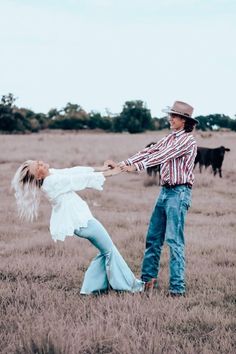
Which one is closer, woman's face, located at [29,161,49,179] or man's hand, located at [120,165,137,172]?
woman's face, located at [29,161,49,179]

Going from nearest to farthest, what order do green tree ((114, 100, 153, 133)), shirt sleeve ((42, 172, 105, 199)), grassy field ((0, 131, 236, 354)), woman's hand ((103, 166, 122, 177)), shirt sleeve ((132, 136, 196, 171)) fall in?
grassy field ((0, 131, 236, 354)) → shirt sleeve ((42, 172, 105, 199)) → shirt sleeve ((132, 136, 196, 171)) → woman's hand ((103, 166, 122, 177)) → green tree ((114, 100, 153, 133))

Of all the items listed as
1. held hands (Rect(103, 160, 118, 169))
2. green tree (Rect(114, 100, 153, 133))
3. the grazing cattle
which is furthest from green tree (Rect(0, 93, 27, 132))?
held hands (Rect(103, 160, 118, 169))

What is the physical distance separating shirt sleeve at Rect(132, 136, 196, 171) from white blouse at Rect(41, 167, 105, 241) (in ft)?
1.76

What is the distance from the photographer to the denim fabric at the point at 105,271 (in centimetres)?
618

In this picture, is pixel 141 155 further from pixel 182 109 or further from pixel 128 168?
pixel 182 109

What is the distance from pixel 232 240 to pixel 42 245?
2.72 m

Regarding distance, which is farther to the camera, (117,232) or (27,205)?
(117,232)

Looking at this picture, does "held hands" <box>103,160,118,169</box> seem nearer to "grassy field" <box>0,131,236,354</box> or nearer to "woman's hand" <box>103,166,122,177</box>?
"woman's hand" <box>103,166,122,177</box>

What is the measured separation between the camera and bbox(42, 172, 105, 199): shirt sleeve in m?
6.06

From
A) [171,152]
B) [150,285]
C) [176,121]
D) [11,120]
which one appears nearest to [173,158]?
[171,152]

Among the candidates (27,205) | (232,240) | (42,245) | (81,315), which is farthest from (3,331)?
(232,240)

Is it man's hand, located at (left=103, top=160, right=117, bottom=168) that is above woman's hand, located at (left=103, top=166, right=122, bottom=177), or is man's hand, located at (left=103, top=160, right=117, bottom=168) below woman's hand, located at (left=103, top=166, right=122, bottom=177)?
above

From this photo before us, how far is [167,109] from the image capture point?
635 centimetres

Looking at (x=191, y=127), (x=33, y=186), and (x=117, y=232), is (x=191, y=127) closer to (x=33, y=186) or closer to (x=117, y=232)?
(x=33, y=186)
